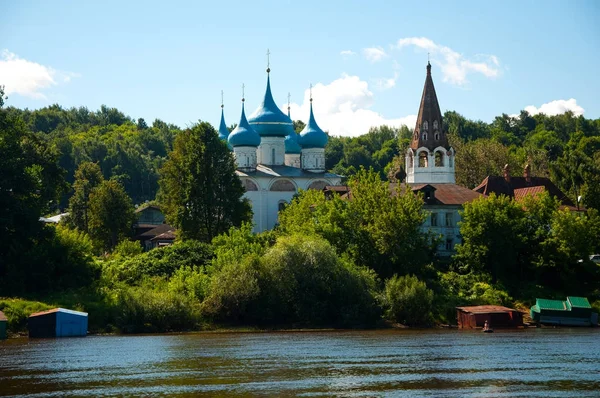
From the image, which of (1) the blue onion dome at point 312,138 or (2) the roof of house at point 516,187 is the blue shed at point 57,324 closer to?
(2) the roof of house at point 516,187

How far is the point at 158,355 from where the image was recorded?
4644 cm

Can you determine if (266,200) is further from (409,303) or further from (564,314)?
(564,314)

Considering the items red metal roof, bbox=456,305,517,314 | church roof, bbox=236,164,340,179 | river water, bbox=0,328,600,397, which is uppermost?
church roof, bbox=236,164,340,179

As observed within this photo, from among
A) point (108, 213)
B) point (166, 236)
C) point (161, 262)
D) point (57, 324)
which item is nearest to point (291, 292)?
point (161, 262)

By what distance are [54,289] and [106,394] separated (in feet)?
87.1

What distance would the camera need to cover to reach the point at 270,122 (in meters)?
96.8

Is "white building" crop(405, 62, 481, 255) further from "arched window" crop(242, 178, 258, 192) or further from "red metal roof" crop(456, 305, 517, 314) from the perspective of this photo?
"red metal roof" crop(456, 305, 517, 314)

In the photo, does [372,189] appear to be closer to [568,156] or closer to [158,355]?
[158,355]

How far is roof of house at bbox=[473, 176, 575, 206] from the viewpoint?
82.2 meters

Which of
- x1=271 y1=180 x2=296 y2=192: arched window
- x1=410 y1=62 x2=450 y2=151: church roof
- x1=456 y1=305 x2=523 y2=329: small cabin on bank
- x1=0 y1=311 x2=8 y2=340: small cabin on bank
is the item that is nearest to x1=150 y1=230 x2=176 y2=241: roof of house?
x1=271 y1=180 x2=296 y2=192: arched window

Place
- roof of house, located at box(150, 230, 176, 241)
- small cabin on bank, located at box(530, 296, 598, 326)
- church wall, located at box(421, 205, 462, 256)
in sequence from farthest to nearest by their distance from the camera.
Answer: roof of house, located at box(150, 230, 176, 241)
church wall, located at box(421, 205, 462, 256)
small cabin on bank, located at box(530, 296, 598, 326)

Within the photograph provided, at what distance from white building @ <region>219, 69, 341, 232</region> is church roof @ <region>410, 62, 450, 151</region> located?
8.96 m

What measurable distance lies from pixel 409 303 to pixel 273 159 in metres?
38.2

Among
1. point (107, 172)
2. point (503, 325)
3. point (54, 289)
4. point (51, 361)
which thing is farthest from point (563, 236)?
point (107, 172)
